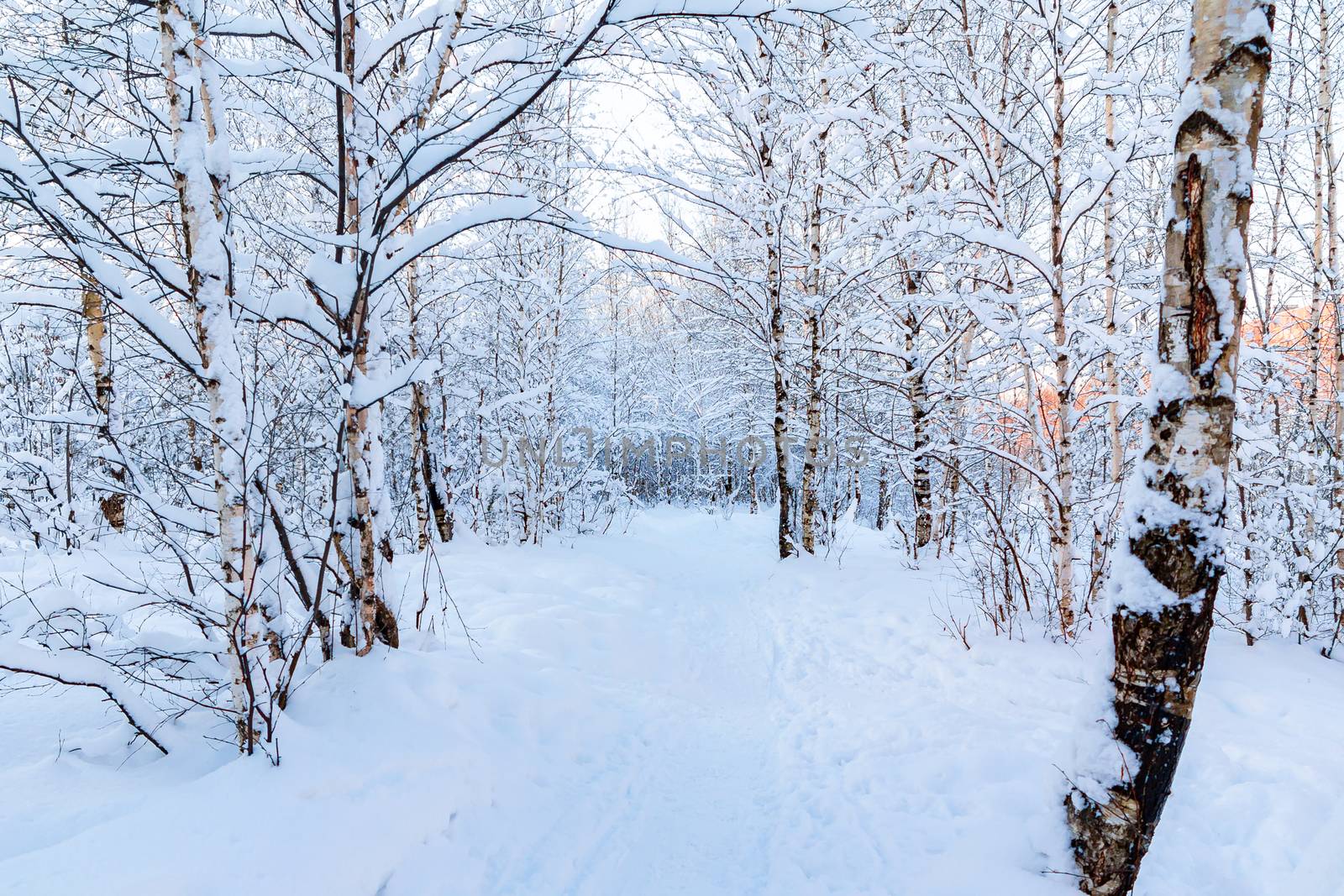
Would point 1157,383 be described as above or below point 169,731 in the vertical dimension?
above

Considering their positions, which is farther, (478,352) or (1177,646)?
(478,352)

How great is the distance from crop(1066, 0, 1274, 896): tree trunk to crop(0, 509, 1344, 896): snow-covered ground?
28 cm

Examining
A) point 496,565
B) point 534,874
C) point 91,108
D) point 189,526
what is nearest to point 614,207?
point 496,565

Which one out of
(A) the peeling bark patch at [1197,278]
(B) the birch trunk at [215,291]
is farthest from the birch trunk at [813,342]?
(B) the birch trunk at [215,291]

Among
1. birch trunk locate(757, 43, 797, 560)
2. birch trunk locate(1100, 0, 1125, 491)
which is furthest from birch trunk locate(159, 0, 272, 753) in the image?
birch trunk locate(757, 43, 797, 560)

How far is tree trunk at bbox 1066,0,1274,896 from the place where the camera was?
1775 mm

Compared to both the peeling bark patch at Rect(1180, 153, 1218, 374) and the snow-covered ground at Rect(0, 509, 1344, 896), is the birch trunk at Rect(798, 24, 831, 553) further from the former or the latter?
the peeling bark patch at Rect(1180, 153, 1218, 374)

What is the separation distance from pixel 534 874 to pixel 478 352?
954cm

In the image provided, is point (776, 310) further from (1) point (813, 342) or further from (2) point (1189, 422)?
(2) point (1189, 422)

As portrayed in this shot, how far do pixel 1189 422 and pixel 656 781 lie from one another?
9.70 ft

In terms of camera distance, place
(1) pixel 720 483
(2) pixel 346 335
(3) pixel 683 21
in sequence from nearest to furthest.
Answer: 1. (2) pixel 346 335
2. (3) pixel 683 21
3. (1) pixel 720 483

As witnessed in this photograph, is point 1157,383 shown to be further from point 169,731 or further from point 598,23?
point 169,731

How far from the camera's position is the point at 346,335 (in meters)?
2.84

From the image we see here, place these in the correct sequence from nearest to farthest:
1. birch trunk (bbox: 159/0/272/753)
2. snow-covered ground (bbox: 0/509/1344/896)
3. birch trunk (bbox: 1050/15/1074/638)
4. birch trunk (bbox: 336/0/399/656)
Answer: snow-covered ground (bbox: 0/509/1344/896), birch trunk (bbox: 159/0/272/753), birch trunk (bbox: 336/0/399/656), birch trunk (bbox: 1050/15/1074/638)
